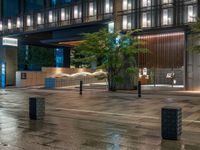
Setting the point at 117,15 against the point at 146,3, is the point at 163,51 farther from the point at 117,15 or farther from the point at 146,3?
the point at 117,15

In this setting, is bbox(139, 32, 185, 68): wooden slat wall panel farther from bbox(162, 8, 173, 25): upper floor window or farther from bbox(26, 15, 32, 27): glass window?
bbox(26, 15, 32, 27): glass window

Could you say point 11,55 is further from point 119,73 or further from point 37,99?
point 37,99

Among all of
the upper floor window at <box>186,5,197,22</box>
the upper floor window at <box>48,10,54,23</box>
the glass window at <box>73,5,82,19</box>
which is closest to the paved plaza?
the upper floor window at <box>186,5,197,22</box>

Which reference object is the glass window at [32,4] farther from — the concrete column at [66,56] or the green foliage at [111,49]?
the green foliage at [111,49]

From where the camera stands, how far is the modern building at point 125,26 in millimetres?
29484

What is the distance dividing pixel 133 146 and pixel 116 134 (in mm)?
1591

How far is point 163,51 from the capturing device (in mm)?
30641

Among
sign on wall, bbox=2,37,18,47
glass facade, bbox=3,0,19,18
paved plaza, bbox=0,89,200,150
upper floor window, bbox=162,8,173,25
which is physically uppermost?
glass facade, bbox=3,0,19,18

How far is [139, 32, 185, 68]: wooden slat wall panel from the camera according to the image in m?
29.8

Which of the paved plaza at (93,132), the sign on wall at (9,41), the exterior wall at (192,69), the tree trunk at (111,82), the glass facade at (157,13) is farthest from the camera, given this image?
the sign on wall at (9,41)

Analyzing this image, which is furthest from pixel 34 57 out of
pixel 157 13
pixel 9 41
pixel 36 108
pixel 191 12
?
pixel 36 108

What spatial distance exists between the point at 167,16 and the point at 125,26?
4738 mm

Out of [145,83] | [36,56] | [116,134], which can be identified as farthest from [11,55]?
[116,134]

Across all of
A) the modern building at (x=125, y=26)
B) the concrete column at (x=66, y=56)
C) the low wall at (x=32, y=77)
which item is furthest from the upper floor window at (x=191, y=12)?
the concrete column at (x=66, y=56)
